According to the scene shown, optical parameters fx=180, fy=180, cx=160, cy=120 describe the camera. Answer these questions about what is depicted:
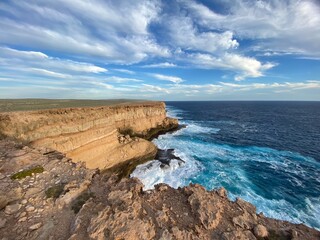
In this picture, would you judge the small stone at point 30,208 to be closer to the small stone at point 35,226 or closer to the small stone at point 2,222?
the small stone at point 2,222

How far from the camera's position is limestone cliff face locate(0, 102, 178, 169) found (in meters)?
21.2

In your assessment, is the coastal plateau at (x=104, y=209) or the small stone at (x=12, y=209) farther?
the small stone at (x=12, y=209)

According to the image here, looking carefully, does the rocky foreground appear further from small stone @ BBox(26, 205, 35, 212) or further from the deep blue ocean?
the deep blue ocean

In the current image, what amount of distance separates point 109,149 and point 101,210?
2161 cm

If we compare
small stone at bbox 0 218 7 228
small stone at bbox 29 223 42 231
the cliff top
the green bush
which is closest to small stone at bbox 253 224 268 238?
the green bush

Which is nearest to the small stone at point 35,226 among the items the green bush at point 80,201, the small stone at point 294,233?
the green bush at point 80,201

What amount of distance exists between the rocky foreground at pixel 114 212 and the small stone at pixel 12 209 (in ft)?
→ 0.11

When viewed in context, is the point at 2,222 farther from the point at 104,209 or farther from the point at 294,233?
the point at 294,233

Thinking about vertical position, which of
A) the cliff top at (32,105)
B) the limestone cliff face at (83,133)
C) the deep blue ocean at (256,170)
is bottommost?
the deep blue ocean at (256,170)

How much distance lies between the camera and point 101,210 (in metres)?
7.86

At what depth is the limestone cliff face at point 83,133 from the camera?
69.7 ft

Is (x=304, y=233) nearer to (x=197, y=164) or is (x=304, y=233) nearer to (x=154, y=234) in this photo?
(x=154, y=234)

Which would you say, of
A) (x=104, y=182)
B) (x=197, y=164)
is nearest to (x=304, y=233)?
(x=104, y=182)

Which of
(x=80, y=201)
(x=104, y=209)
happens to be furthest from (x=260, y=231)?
(x=80, y=201)
